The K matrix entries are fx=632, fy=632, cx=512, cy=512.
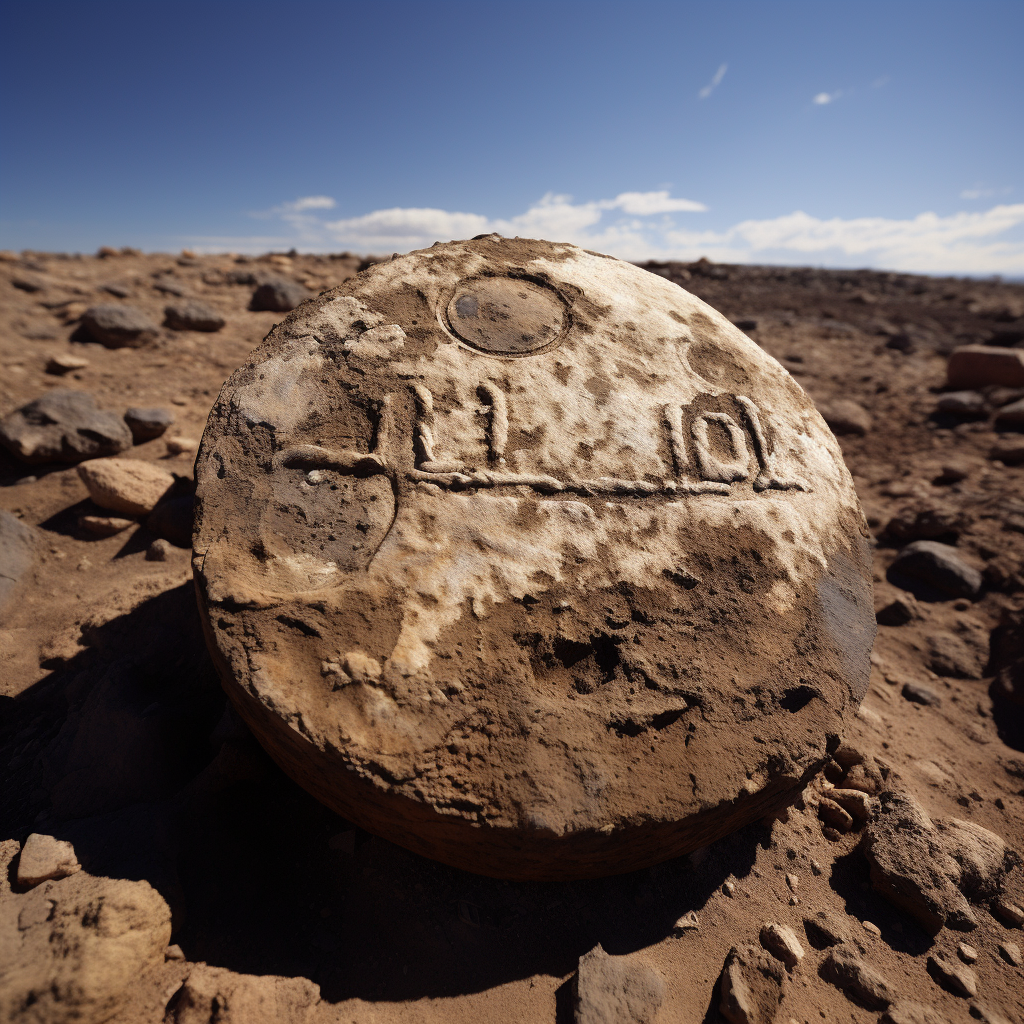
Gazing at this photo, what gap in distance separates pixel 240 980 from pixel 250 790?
1.59ft

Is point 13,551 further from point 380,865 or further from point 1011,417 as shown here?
point 1011,417

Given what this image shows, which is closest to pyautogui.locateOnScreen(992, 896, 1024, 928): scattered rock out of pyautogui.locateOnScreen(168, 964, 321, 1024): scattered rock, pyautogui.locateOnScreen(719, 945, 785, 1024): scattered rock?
pyautogui.locateOnScreen(719, 945, 785, 1024): scattered rock

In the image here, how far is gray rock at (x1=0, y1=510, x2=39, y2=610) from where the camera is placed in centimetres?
257

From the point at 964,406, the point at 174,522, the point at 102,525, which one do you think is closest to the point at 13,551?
the point at 102,525

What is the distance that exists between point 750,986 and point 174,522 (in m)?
2.75

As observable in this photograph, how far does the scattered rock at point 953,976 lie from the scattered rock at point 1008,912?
0.22 metres

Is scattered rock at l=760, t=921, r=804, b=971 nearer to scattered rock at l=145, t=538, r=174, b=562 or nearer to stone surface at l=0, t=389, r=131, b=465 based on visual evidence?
scattered rock at l=145, t=538, r=174, b=562

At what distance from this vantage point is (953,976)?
155 centimetres

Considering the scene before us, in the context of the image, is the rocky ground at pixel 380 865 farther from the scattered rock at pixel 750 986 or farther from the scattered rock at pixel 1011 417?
the scattered rock at pixel 1011 417

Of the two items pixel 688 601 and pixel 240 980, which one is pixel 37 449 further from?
pixel 688 601

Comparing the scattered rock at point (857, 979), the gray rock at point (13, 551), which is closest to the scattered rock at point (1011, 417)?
the scattered rock at point (857, 979)

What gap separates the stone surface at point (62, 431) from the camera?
316cm

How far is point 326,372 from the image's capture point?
184 centimetres

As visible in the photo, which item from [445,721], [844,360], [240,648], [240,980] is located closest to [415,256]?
[240,648]
